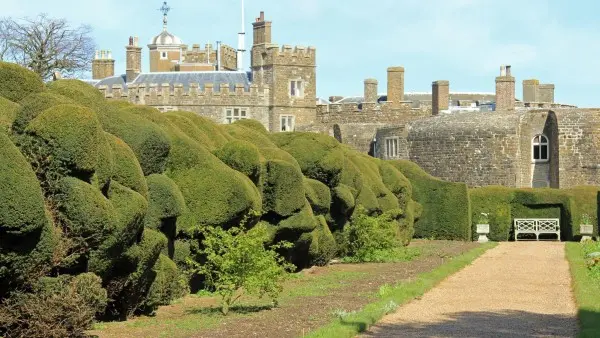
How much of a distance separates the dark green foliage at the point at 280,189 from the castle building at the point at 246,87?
3997 cm

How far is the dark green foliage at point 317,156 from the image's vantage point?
1143 inches

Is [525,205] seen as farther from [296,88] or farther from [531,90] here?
[531,90]

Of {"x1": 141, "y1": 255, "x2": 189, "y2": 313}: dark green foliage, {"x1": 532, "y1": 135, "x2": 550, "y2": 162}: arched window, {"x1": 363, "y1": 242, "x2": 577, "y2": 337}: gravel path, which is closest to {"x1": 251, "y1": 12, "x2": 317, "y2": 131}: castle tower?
{"x1": 532, "y1": 135, "x2": 550, "y2": 162}: arched window

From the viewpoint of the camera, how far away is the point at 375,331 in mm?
14945

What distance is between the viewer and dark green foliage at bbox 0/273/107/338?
44.9 ft

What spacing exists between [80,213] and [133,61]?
5855 centimetres

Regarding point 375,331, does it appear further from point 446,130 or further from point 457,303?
point 446,130

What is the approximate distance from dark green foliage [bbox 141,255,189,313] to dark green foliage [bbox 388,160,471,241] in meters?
27.4

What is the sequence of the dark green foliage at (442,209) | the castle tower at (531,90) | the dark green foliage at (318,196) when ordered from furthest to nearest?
the castle tower at (531,90)
the dark green foliage at (442,209)
the dark green foliage at (318,196)

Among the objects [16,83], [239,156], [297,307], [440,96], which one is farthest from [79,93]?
[440,96]

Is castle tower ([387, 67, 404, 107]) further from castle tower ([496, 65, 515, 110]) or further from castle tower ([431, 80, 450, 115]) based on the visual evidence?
castle tower ([496, 65, 515, 110])

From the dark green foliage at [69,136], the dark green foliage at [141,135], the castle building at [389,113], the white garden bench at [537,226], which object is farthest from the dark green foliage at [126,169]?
the castle building at [389,113]

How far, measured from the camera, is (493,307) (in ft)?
59.2

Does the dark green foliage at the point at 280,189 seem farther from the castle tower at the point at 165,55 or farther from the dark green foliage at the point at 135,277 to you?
the castle tower at the point at 165,55
